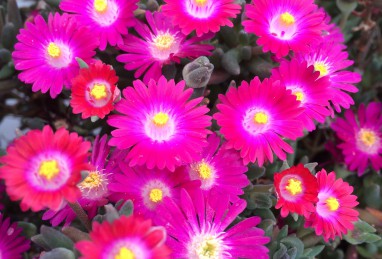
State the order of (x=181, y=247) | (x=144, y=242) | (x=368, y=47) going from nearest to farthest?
(x=144, y=242), (x=181, y=247), (x=368, y=47)

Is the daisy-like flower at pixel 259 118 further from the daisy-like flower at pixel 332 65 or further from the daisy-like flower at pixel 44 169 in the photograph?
the daisy-like flower at pixel 44 169

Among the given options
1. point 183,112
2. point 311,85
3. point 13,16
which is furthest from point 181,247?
point 13,16

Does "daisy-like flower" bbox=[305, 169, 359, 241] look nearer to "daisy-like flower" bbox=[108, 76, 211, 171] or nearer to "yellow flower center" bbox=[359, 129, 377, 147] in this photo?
"daisy-like flower" bbox=[108, 76, 211, 171]

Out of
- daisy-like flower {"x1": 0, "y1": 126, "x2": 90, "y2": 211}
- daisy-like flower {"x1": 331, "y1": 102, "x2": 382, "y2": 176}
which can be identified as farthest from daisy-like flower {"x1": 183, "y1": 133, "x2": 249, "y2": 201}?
daisy-like flower {"x1": 331, "y1": 102, "x2": 382, "y2": 176}

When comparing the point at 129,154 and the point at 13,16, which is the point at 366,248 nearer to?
the point at 129,154

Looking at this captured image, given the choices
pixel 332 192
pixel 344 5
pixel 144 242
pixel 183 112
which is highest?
pixel 344 5

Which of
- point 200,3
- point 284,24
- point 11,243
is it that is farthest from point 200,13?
point 11,243
